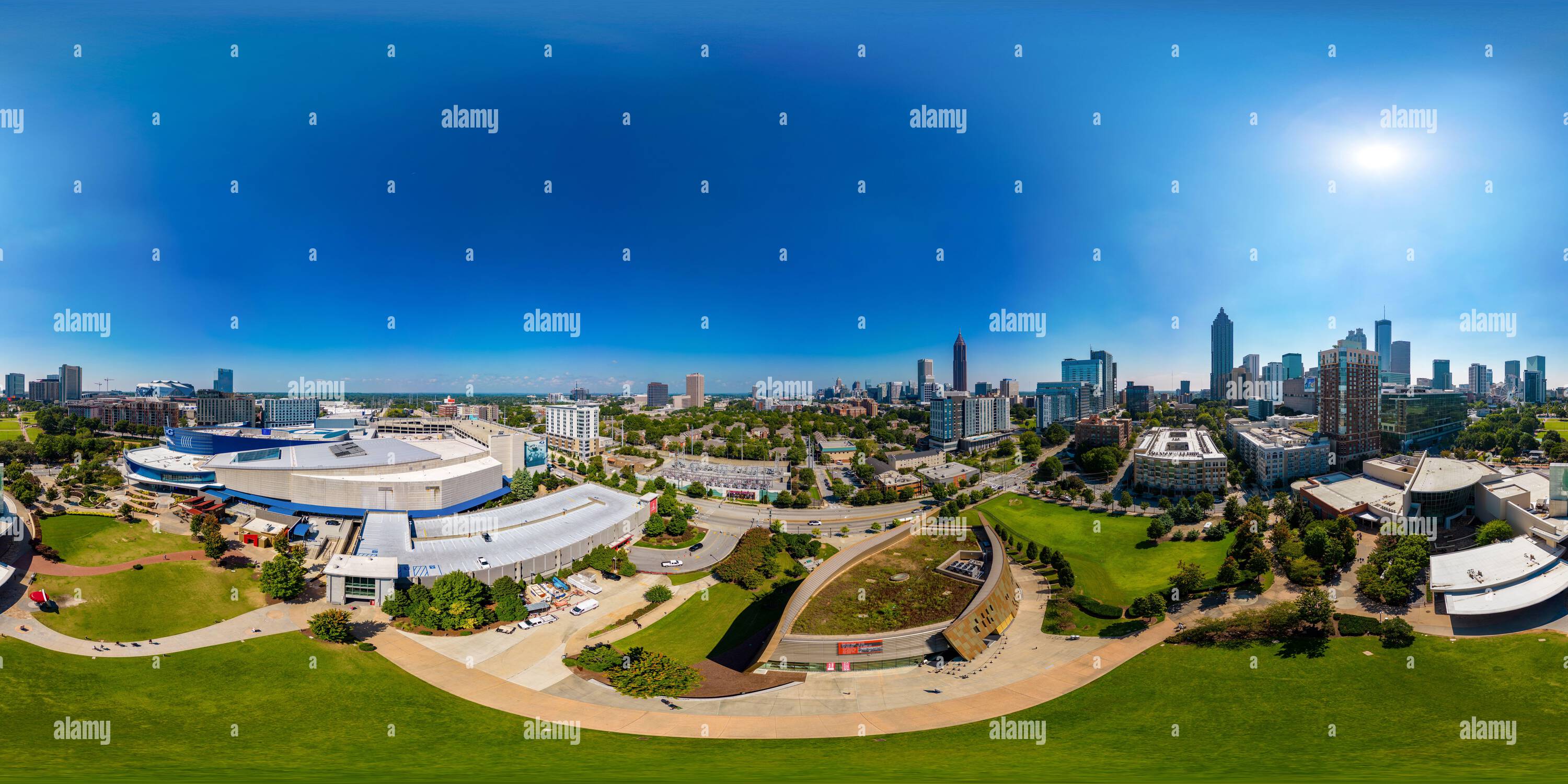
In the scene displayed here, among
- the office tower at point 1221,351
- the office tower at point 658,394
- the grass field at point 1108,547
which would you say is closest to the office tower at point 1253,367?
the office tower at point 1221,351

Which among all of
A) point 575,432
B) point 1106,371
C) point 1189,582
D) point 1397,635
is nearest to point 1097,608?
point 1189,582

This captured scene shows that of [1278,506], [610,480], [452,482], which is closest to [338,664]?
[452,482]

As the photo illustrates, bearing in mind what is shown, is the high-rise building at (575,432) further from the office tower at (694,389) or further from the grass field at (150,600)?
the office tower at (694,389)

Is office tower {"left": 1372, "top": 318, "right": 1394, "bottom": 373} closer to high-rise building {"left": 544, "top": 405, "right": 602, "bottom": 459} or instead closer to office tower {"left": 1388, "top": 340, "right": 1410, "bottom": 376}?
office tower {"left": 1388, "top": 340, "right": 1410, "bottom": 376}

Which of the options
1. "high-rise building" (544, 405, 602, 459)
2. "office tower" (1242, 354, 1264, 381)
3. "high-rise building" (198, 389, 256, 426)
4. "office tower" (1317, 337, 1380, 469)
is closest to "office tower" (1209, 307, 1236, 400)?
"office tower" (1242, 354, 1264, 381)

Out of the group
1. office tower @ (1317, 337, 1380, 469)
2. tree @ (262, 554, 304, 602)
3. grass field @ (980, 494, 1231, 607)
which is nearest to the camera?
tree @ (262, 554, 304, 602)
